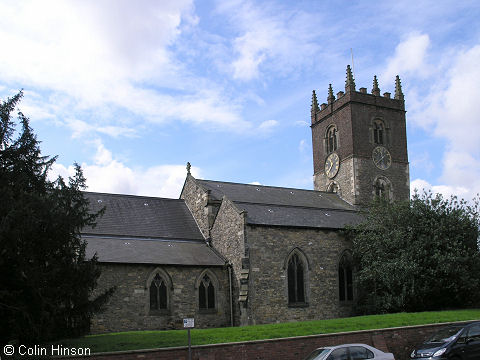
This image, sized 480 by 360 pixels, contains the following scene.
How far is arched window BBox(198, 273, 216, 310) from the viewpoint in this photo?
2820 centimetres

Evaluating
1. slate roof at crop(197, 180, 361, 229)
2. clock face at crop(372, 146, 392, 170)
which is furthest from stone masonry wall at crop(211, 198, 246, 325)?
A: clock face at crop(372, 146, 392, 170)

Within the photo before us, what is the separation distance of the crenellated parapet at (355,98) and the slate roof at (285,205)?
25.2 feet

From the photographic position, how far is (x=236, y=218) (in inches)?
1137

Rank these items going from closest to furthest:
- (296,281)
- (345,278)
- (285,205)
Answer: (296,281), (345,278), (285,205)

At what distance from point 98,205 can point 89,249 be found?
223 inches

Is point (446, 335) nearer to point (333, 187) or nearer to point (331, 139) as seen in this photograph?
point (333, 187)

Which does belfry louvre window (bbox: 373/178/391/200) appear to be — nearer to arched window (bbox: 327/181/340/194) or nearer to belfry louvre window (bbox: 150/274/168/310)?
arched window (bbox: 327/181/340/194)

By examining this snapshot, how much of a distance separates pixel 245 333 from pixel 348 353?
19.1ft

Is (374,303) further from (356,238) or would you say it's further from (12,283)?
(12,283)

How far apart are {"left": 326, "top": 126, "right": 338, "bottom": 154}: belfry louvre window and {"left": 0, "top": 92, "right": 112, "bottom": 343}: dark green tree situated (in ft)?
95.2

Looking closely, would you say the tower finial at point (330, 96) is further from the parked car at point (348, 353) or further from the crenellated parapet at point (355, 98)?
the parked car at point (348, 353)

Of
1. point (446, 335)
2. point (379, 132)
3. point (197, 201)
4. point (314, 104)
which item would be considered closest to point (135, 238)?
point (197, 201)

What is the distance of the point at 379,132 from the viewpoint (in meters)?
42.6

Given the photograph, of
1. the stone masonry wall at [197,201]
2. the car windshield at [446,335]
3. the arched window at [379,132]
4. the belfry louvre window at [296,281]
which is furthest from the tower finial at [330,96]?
the car windshield at [446,335]
